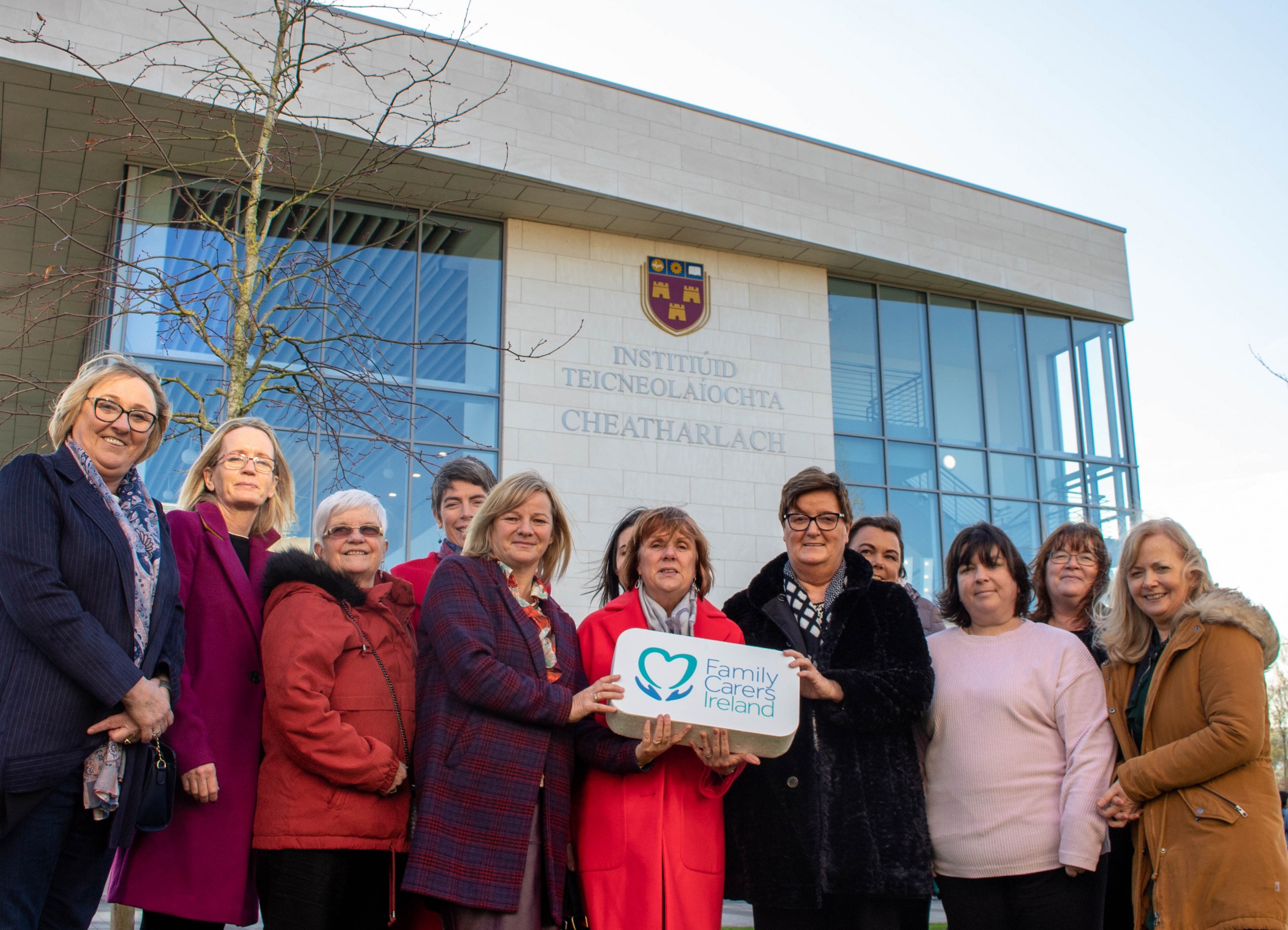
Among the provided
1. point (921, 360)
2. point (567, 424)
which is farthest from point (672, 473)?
point (921, 360)

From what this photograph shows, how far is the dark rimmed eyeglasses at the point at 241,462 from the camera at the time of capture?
356 cm

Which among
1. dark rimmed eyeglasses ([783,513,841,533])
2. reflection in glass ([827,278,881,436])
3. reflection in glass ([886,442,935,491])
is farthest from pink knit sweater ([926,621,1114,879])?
reflection in glass ([886,442,935,491])

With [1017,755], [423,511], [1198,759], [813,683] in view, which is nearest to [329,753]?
[813,683]

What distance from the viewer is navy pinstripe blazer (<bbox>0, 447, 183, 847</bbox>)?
274cm

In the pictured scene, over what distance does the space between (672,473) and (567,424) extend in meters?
1.55

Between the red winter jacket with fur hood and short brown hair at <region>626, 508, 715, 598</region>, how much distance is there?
0.84 metres

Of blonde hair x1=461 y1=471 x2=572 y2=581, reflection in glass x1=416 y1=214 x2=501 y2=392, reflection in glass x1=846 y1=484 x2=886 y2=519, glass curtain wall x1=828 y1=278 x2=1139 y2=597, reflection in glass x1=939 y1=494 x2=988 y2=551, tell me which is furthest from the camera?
reflection in glass x1=939 y1=494 x2=988 y2=551

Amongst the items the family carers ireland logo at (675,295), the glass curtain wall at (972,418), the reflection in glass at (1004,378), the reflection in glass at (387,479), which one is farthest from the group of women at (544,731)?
the reflection in glass at (1004,378)

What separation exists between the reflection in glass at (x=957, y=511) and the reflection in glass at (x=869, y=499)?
1.03m

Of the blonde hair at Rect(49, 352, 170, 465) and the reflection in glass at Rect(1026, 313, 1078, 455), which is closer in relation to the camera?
the blonde hair at Rect(49, 352, 170, 465)

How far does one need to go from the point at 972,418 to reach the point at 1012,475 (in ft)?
3.64

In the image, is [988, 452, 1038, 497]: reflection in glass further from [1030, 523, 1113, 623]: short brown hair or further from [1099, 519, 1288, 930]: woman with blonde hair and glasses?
[1099, 519, 1288, 930]: woman with blonde hair and glasses

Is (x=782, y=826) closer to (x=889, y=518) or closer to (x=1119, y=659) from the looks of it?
(x=1119, y=659)

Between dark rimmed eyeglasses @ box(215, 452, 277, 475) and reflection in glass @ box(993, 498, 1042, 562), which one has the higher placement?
reflection in glass @ box(993, 498, 1042, 562)
